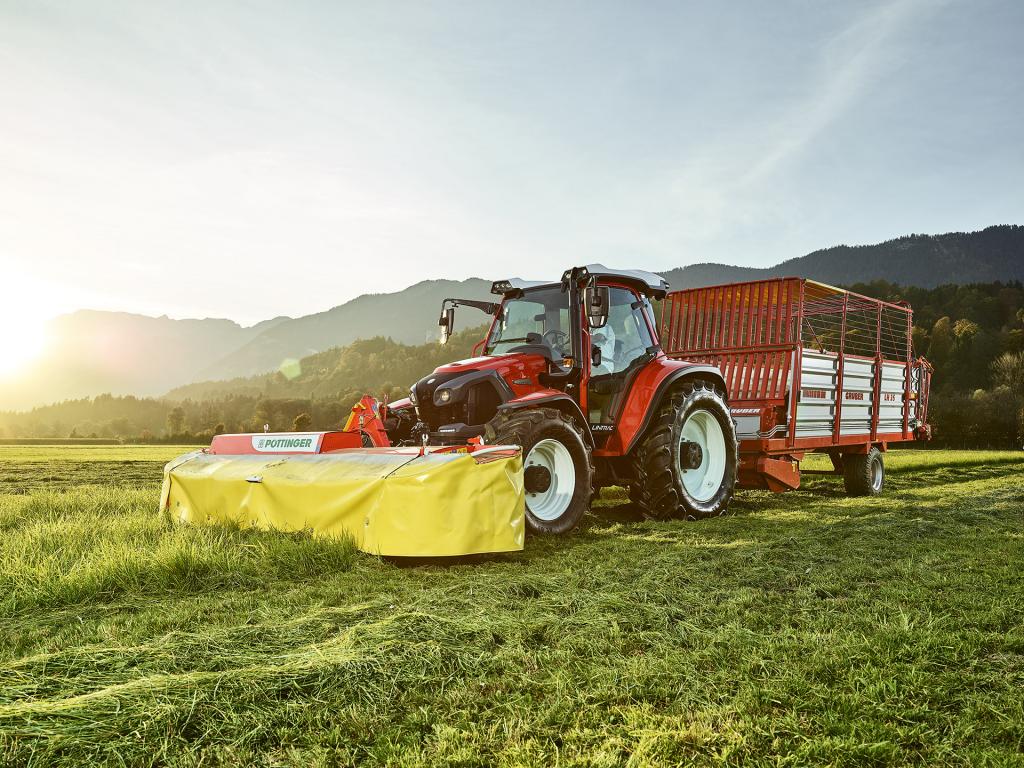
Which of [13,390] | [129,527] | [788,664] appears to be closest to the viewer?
[788,664]

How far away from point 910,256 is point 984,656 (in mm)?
100535

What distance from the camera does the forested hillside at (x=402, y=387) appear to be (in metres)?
37.5

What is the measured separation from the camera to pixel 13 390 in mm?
139125

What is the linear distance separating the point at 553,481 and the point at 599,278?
214 centimetres

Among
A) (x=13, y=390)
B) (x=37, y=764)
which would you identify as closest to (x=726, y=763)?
(x=37, y=764)

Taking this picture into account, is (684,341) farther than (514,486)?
Yes

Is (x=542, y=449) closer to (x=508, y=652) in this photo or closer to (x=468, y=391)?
(x=468, y=391)

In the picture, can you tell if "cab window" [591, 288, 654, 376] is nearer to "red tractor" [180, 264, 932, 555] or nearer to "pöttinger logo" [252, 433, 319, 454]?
"red tractor" [180, 264, 932, 555]

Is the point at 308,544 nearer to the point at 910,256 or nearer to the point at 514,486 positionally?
the point at 514,486

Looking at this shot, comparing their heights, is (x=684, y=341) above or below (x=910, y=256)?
below

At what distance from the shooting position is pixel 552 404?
21.1 feet

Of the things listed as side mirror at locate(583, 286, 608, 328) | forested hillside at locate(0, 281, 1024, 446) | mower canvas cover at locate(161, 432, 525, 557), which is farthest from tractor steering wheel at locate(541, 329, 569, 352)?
forested hillside at locate(0, 281, 1024, 446)

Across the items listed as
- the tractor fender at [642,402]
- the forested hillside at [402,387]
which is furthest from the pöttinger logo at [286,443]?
the forested hillside at [402,387]

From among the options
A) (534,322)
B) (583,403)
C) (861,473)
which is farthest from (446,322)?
(861,473)
